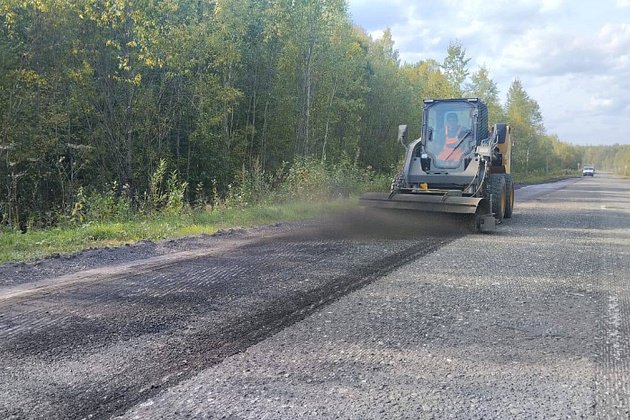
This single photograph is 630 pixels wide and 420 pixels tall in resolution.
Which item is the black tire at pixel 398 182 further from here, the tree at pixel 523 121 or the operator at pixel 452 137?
the tree at pixel 523 121

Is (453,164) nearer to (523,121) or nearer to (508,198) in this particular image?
(508,198)

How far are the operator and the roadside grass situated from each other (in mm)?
2903

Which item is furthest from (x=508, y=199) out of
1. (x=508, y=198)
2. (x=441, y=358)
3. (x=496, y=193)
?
(x=441, y=358)

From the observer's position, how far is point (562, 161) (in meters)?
116

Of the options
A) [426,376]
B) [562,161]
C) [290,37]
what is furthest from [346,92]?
[562,161]

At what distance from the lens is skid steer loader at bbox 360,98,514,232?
37.7 ft

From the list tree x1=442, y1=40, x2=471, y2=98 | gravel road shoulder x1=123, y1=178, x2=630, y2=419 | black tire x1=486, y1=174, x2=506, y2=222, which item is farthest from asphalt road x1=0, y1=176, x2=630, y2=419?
tree x1=442, y1=40, x2=471, y2=98

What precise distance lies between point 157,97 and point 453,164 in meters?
10.1

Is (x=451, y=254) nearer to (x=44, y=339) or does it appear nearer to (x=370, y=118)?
(x=44, y=339)

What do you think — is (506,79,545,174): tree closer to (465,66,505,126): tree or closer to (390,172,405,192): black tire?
(465,66,505,126): tree

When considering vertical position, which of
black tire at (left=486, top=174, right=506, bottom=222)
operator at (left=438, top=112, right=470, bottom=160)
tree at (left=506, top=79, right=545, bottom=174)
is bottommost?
black tire at (left=486, top=174, right=506, bottom=222)

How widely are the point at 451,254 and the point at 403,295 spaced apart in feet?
9.22

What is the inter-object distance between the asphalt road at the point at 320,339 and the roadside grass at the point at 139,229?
68.0 inches

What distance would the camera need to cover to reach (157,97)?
671 inches
